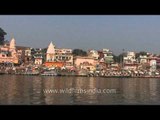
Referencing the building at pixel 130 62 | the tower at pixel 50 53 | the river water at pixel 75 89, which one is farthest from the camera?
the building at pixel 130 62

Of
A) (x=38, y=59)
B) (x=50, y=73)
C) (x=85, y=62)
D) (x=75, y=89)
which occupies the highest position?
(x=38, y=59)

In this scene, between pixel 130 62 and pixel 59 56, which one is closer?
pixel 59 56

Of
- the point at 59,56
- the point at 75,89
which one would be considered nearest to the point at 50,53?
the point at 59,56

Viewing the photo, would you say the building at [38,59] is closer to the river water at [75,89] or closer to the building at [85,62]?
the river water at [75,89]

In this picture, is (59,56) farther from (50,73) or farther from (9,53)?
(50,73)

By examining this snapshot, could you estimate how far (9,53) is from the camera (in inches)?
582

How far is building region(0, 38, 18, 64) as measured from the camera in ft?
44.4

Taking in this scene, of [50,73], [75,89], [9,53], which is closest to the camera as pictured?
[9,53]

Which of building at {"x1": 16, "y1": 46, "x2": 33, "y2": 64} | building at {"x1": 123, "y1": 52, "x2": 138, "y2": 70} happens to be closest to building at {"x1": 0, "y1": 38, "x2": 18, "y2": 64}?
building at {"x1": 16, "y1": 46, "x2": 33, "y2": 64}

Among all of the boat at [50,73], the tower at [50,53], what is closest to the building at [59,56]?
the tower at [50,53]

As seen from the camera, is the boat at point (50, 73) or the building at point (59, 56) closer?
the building at point (59, 56)

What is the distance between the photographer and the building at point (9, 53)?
44.4 feet
